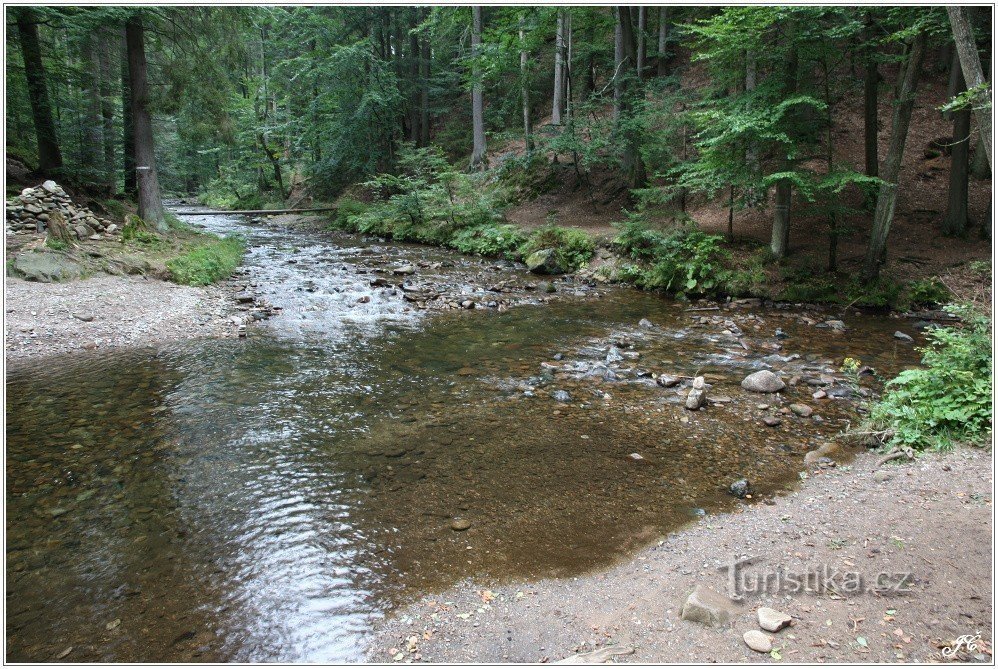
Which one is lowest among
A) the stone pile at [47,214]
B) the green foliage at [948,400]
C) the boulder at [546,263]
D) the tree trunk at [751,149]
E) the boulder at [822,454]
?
the boulder at [822,454]

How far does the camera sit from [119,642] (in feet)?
10.6

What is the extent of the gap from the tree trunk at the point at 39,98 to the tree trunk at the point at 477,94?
551 inches

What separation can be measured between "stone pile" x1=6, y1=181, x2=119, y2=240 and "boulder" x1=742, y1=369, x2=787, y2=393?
13653 millimetres

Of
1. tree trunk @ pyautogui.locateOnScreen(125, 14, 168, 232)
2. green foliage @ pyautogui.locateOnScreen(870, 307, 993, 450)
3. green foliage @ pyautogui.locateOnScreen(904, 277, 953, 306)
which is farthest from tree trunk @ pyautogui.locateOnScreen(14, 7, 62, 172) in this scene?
green foliage @ pyautogui.locateOnScreen(904, 277, 953, 306)

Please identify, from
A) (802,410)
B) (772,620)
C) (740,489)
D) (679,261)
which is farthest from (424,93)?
(772,620)

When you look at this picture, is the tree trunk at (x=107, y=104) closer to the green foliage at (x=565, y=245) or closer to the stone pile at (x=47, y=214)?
the stone pile at (x=47, y=214)

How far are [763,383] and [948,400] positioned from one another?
7.63 ft

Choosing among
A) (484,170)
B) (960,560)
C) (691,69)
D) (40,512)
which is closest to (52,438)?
(40,512)

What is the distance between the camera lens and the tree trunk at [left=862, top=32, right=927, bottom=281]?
10333mm

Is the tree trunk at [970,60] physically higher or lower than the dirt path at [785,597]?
higher

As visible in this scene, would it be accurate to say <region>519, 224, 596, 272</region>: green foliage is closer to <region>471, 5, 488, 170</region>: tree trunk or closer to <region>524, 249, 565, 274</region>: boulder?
<region>524, 249, 565, 274</region>: boulder

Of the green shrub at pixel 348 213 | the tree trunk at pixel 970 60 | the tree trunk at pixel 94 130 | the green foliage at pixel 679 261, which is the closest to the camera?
the tree trunk at pixel 970 60

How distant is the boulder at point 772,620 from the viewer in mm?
2893

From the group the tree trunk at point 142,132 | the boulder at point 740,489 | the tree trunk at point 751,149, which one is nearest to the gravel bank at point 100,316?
the tree trunk at point 142,132
